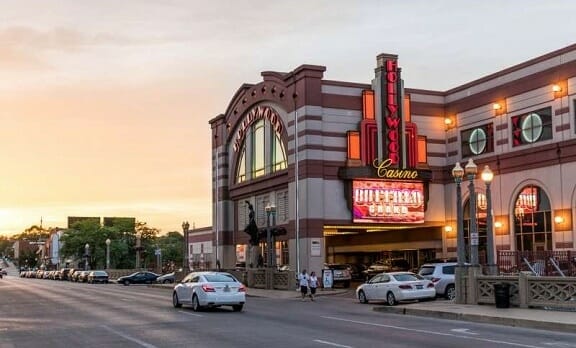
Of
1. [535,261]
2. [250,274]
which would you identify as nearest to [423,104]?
[250,274]

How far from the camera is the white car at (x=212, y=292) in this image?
25531 mm

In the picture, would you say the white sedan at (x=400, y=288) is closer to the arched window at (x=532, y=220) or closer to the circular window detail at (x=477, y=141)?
the arched window at (x=532, y=220)

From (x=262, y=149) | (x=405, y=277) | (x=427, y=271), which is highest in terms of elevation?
(x=262, y=149)

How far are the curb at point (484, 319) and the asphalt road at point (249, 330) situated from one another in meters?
0.62

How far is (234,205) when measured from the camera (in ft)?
189

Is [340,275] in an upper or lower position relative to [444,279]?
lower

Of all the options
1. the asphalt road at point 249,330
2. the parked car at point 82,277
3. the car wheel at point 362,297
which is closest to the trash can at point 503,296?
the asphalt road at point 249,330

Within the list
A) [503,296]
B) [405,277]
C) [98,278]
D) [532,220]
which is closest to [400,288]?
[405,277]

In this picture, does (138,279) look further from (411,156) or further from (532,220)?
(532,220)

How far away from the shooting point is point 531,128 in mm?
41000

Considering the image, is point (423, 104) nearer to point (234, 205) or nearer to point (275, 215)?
point (275, 215)

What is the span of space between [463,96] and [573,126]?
32.4ft

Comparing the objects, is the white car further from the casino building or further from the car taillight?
the casino building

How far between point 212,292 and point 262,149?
27.2m
